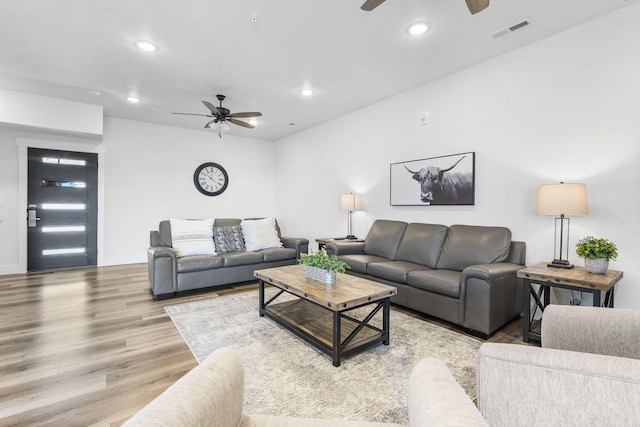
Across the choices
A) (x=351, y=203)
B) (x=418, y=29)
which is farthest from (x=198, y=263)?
(x=418, y=29)

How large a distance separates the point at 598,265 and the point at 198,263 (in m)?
4.08

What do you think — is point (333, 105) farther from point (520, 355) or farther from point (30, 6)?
point (520, 355)

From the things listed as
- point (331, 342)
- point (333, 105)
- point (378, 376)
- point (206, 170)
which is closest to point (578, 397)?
point (378, 376)

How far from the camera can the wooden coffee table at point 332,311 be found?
2.18 meters

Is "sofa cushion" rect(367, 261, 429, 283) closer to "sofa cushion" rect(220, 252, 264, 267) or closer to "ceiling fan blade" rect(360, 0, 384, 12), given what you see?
"sofa cushion" rect(220, 252, 264, 267)

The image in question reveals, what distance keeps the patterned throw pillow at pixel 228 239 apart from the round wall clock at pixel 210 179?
85.9 inches

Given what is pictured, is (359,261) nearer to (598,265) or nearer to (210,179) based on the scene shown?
(598,265)

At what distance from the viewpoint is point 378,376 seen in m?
2.02

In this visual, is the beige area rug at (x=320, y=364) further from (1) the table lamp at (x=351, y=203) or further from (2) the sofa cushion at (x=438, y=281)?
(1) the table lamp at (x=351, y=203)

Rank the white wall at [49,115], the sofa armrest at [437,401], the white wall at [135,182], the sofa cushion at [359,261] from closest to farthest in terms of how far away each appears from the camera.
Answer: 1. the sofa armrest at [437,401]
2. the sofa cushion at [359,261]
3. the white wall at [49,115]
4. the white wall at [135,182]

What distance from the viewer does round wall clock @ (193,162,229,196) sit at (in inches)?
252

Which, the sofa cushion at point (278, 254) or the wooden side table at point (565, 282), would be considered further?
the sofa cushion at point (278, 254)

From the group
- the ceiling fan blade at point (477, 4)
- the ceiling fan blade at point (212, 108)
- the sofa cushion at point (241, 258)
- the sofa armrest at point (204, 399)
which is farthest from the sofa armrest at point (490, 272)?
the ceiling fan blade at point (212, 108)

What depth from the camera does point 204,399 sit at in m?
0.76
